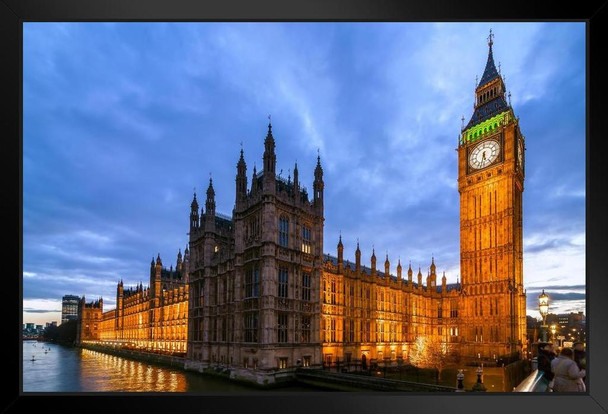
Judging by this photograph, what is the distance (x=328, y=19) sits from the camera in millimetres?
12391

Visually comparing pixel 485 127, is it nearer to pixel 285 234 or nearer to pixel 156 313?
pixel 285 234

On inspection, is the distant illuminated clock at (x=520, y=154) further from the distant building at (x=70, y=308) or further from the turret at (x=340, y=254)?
the distant building at (x=70, y=308)

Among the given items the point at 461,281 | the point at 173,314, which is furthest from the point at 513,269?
the point at 173,314

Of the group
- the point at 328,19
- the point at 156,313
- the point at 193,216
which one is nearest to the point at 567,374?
the point at 328,19

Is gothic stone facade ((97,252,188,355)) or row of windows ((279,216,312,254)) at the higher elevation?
row of windows ((279,216,312,254))

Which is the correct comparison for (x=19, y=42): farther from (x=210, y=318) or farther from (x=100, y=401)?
(x=210, y=318)

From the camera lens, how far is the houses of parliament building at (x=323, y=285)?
30.8 m

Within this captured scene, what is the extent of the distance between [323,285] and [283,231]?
682 centimetres

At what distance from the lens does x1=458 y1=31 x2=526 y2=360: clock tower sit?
4791 centimetres

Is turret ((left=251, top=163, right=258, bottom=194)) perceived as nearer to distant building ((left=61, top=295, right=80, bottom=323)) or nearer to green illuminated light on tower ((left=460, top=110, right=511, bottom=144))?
green illuminated light on tower ((left=460, top=110, right=511, bottom=144))

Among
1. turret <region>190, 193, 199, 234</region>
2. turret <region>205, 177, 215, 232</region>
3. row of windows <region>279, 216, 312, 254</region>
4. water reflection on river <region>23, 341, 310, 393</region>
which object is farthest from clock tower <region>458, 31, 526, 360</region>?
turret <region>190, 193, 199, 234</region>

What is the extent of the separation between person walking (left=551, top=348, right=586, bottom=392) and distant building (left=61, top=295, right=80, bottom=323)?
4879 inches

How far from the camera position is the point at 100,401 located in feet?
41.8

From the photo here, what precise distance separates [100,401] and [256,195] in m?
20.7
